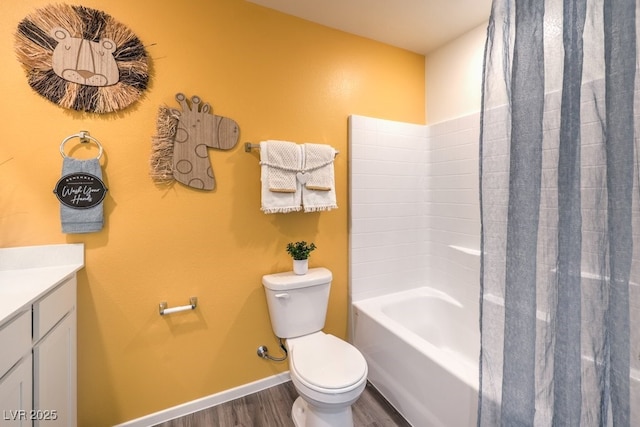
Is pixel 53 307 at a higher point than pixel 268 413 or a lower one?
higher

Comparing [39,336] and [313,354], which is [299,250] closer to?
[313,354]

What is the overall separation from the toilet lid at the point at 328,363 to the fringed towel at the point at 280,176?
2.60ft

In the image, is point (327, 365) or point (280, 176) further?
point (280, 176)

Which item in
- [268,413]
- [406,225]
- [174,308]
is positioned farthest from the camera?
[406,225]

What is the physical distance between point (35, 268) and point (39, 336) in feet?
1.47

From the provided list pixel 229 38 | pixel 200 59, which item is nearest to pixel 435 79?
pixel 229 38

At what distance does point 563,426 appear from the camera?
2.43 ft

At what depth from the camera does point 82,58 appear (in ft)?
4.25

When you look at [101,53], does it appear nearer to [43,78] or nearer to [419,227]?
[43,78]

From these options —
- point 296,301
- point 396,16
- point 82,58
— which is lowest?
point 296,301

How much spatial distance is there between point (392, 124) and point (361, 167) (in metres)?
0.45

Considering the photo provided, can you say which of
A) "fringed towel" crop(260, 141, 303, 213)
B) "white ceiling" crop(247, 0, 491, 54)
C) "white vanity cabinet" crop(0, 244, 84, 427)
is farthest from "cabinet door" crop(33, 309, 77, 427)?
"white ceiling" crop(247, 0, 491, 54)

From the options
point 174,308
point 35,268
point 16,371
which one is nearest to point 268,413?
point 174,308

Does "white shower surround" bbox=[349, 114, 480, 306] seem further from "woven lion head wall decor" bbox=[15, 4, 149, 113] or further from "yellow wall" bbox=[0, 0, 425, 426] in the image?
"woven lion head wall decor" bbox=[15, 4, 149, 113]
